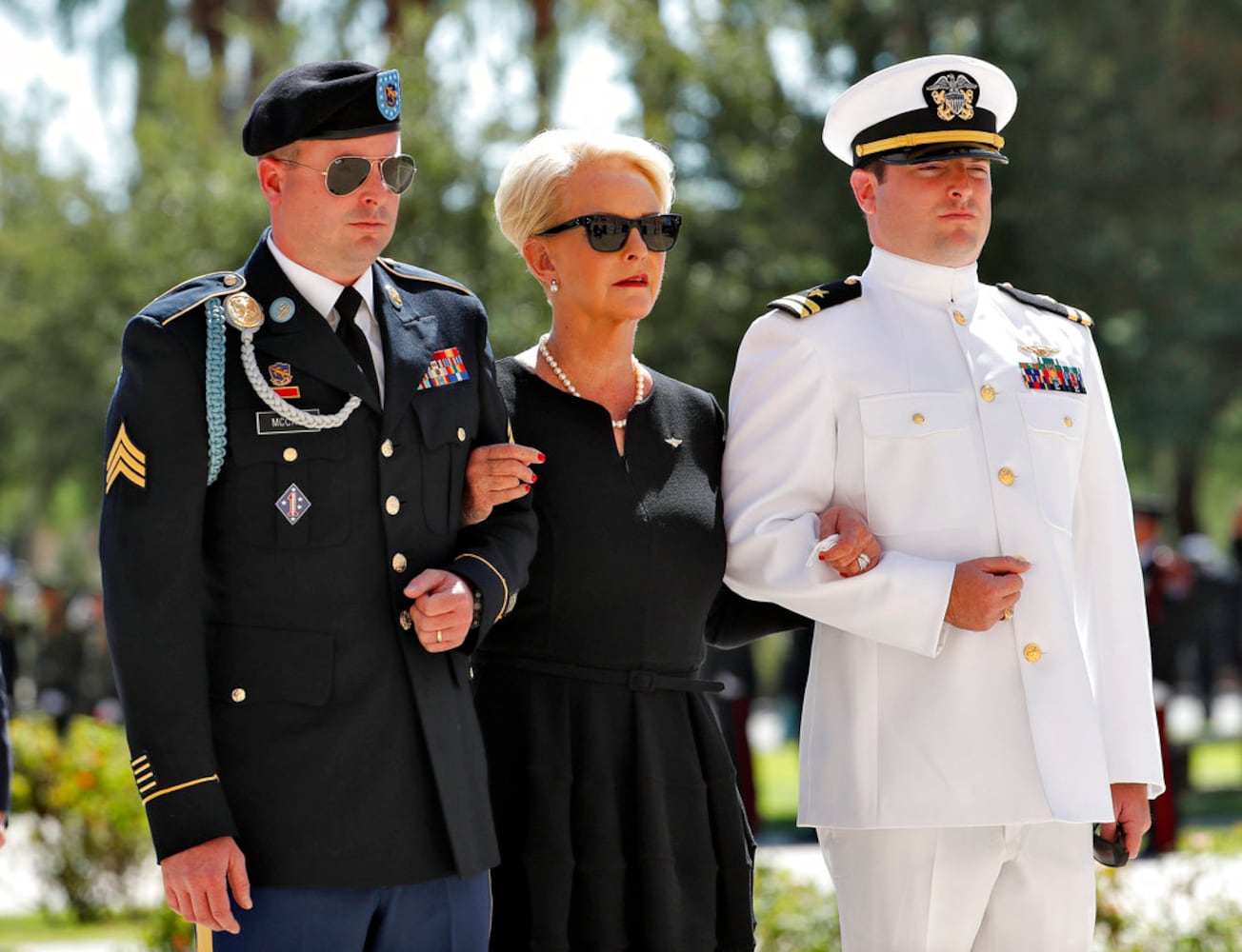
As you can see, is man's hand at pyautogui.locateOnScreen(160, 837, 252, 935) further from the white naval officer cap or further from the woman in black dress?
the white naval officer cap

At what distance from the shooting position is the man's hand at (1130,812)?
3.79 m

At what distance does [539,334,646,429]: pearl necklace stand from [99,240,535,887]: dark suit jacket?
0.62m

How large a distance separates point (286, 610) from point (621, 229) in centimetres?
118

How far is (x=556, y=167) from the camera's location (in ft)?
13.0

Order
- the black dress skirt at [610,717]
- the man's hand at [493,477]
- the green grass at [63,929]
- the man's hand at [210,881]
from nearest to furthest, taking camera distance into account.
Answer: the man's hand at [210,881]
the man's hand at [493,477]
the black dress skirt at [610,717]
the green grass at [63,929]

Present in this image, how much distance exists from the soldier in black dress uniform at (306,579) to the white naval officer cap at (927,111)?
105cm

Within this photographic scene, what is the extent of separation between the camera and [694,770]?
3793 millimetres

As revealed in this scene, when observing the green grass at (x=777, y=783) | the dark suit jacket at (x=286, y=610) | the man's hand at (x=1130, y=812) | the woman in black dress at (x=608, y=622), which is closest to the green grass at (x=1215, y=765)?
the green grass at (x=777, y=783)

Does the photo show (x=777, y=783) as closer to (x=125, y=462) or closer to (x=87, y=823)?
(x=87, y=823)

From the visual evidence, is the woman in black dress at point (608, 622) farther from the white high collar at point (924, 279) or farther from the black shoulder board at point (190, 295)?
the black shoulder board at point (190, 295)

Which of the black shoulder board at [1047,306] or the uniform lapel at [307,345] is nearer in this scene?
the uniform lapel at [307,345]

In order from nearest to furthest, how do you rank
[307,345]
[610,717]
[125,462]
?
1. [125,462]
2. [307,345]
3. [610,717]

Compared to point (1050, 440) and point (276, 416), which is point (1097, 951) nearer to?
point (1050, 440)

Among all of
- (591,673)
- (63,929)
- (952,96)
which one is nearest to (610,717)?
(591,673)
